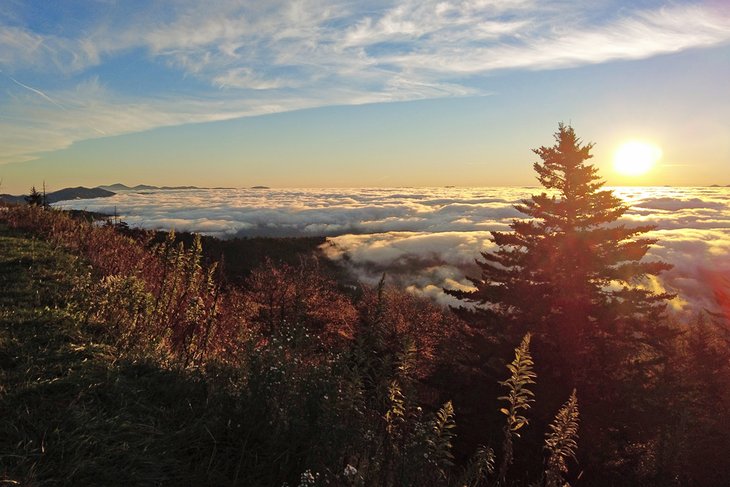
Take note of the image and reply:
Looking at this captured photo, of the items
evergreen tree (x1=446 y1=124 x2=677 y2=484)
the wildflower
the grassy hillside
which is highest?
the grassy hillside

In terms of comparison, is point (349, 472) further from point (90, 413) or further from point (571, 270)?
point (571, 270)

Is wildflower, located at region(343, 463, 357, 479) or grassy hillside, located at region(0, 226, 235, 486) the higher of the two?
grassy hillside, located at region(0, 226, 235, 486)

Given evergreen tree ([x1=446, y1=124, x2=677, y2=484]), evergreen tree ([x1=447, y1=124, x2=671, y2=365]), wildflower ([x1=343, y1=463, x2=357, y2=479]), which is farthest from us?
Result: evergreen tree ([x1=447, y1=124, x2=671, y2=365])

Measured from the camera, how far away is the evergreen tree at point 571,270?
2416 centimetres

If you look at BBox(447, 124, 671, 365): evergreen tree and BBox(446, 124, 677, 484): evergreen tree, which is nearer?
BBox(446, 124, 677, 484): evergreen tree

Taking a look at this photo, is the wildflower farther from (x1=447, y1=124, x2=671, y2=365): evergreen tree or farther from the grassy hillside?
(x1=447, y1=124, x2=671, y2=365): evergreen tree

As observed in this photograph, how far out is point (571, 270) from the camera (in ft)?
83.6

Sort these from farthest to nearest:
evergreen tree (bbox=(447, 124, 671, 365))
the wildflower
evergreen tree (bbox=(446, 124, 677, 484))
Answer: evergreen tree (bbox=(447, 124, 671, 365)), evergreen tree (bbox=(446, 124, 677, 484)), the wildflower

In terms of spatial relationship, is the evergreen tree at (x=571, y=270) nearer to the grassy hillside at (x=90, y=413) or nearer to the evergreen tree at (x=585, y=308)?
the evergreen tree at (x=585, y=308)

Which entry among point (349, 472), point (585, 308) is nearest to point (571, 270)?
point (585, 308)

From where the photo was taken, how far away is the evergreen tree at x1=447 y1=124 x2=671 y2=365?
79.3 feet

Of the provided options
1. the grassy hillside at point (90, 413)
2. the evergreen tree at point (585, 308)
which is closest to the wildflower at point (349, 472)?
the grassy hillside at point (90, 413)

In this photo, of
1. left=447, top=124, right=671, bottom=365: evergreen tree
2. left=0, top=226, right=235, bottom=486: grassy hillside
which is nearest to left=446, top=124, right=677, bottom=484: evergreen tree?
left=447, top=124, right=671, bottom=365: evergreen tree

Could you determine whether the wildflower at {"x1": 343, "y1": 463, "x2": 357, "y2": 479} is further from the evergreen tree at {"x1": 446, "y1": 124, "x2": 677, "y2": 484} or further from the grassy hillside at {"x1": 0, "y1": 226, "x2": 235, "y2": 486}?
the evergreen tree at {"x1": 446, "y1": 124, "x2": 677, "y2": 484}
